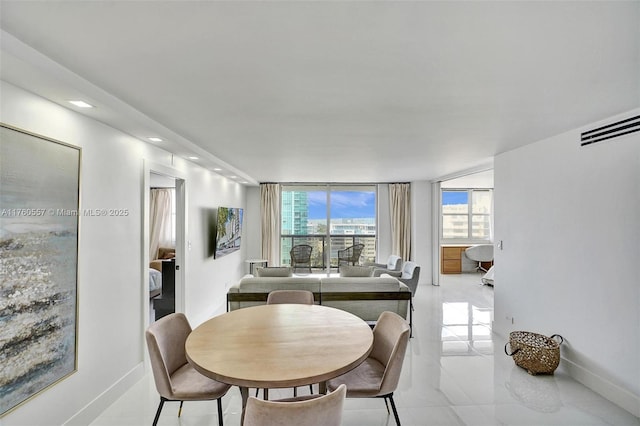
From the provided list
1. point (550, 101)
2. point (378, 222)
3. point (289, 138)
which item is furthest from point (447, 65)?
point (378, 222)

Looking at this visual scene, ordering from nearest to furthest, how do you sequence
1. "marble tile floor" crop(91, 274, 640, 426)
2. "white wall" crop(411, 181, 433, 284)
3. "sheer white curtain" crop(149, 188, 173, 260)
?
"marble tile floor" crop(91, 274, 640, 426)
"white wall" crop(411, 181, 433, 284)
"sheer white curtain" crop(149, 188, 173, 260)

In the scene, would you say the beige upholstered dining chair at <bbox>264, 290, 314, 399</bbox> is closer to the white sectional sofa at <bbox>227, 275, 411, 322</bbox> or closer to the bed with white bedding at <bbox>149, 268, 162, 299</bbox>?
the white sectional sofa at <bbox>227, 275, 411, 322</bbox>

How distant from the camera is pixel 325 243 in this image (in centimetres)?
819

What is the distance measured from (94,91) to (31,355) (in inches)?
63.6

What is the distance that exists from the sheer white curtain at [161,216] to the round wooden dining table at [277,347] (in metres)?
6.07

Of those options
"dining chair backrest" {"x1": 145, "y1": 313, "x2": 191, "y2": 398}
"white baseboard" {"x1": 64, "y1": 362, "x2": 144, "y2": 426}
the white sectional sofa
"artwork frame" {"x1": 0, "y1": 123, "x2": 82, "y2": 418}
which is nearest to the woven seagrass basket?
the white sectional sofa

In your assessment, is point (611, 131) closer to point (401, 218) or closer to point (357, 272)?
point (357, 272)

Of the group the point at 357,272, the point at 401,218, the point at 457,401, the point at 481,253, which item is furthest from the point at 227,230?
the point at 481,253

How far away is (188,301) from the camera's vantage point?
422 centimetres

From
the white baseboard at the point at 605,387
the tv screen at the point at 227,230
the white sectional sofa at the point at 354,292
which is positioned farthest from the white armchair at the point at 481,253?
the tv screen at the point at 227,230

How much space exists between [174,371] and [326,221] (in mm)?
6205

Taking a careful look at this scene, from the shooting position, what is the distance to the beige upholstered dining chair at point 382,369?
1927mm

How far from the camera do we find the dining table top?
1546mm

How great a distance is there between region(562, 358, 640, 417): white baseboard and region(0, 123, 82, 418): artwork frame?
13.6 ft
